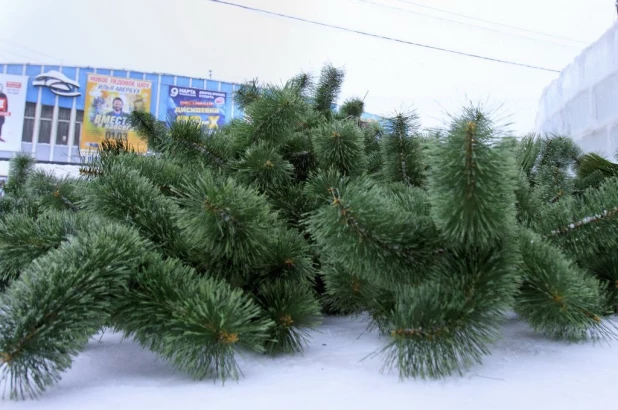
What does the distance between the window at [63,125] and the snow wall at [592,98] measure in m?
11.8

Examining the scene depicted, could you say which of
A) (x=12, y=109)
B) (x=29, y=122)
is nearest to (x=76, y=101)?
(x=29, y=122)

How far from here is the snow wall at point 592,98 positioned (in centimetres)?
191

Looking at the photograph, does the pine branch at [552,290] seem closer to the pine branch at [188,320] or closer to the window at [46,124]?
the pine branch at [188,320]

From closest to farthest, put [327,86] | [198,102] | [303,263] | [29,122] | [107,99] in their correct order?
[303,263] → [327,86] → [29,122] → [107,99] → [198,102]

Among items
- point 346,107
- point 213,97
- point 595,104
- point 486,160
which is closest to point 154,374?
point 486,160

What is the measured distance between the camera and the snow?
0.43 m

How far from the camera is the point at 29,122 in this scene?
440 inches

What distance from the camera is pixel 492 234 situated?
1.53ft

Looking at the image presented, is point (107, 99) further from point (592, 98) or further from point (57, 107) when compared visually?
point (592, 98)

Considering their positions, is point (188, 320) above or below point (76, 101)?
below

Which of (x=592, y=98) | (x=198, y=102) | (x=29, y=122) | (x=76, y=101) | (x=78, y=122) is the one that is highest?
(x=198, y=102)

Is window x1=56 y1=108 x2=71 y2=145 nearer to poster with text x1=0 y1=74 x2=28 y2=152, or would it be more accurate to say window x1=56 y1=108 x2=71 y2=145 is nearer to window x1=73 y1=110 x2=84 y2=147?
window x1=73 y1=110 x2=84 y2=147

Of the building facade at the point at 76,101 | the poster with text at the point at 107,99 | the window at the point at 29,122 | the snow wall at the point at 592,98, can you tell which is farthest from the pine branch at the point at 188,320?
the window at the point at 29,122

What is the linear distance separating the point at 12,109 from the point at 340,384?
13164 millimetres
